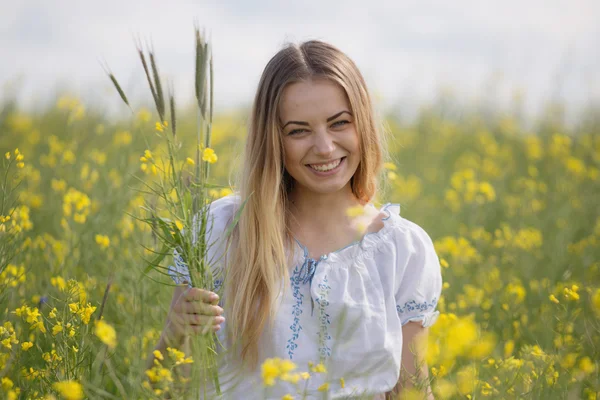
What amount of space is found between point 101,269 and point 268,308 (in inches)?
52.7

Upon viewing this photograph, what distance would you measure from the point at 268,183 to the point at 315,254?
0.30 m

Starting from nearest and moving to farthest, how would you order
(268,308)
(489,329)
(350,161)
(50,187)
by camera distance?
(268,308)
(350,161)
(489,329)
(50,187)

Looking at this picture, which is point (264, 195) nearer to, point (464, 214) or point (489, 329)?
point (489, 329)

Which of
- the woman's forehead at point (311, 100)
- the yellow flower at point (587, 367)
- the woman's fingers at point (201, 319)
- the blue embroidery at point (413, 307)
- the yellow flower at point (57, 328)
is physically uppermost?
the woman's forehead at point (311, 100)

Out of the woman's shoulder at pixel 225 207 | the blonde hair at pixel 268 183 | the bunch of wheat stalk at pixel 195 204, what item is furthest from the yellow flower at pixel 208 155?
the woman's shoulder at pixel 225 207

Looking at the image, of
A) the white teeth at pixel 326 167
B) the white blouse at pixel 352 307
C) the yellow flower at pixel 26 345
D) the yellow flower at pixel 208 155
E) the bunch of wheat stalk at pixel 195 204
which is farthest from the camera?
the white teeth at pixel 326 167

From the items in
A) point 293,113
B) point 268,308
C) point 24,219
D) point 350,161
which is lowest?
point 268,308

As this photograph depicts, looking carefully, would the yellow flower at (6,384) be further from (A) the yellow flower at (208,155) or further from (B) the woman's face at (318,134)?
(B) the woman's face at (318,134)

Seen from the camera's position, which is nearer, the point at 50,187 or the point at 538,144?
the point at 50,187

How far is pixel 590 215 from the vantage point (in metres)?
4.28

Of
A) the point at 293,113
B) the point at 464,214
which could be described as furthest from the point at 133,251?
the point at 464,214

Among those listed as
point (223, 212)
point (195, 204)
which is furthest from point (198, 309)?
point (223, 212)

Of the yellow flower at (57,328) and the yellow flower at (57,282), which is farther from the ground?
the yellow flower at (57,328)

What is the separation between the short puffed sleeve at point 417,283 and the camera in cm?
212
